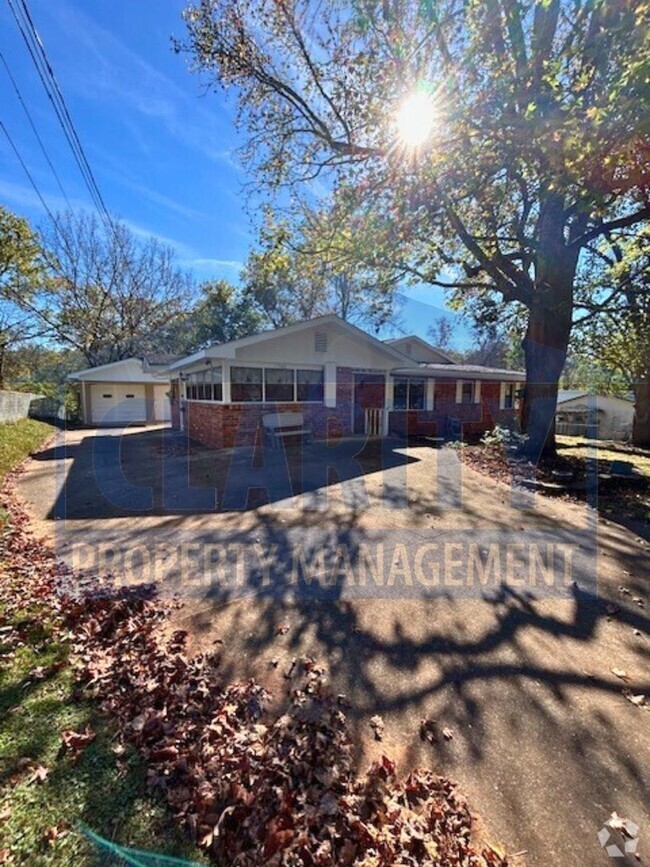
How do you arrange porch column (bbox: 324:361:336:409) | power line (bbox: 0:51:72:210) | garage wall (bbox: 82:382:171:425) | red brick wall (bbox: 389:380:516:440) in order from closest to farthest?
power line (bbox: 0:51:72:210) < porch column (bbox: 324:361:336:409) < red brick wall (bbox: 389:380:516:440) < garage wall (bbox: 82:382:171:425)

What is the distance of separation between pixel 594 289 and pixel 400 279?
719cm

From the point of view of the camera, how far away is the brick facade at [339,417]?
10.2 m

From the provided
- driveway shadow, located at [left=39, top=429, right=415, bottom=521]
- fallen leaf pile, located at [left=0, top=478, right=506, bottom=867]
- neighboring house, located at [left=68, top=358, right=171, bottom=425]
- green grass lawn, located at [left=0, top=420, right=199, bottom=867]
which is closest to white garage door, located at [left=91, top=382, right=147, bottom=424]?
neighboring house, located at [left=68, top=358, right=171, bottom=425]

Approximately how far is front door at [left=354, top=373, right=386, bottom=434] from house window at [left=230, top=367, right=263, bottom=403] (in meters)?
3.79

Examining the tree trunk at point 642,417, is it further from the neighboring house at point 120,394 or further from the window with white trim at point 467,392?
the neighboring house at point 120,394

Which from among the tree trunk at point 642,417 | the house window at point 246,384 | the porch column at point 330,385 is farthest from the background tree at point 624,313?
the house window at point 246,384

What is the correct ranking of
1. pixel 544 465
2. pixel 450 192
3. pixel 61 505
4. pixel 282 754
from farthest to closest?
pixel 544 465
pixel 450 192
pixel 61 505
pixel 282 754

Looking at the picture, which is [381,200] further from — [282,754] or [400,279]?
[282,754]

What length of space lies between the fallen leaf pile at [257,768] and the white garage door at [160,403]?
21339 mm

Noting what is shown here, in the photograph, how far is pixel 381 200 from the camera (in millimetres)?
7922

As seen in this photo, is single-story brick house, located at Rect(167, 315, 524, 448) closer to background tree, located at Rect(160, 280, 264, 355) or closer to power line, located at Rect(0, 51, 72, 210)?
power line, located at Rect(0, 51, 72, 210)

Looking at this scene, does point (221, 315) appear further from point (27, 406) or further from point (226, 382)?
point (226, 382)

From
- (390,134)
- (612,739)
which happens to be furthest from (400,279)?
(612,739)

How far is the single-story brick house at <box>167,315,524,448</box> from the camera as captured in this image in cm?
1010
